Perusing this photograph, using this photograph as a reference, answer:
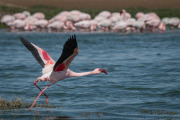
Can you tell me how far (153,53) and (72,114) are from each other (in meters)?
11.3

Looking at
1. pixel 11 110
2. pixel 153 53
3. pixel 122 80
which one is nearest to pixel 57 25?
pixel 153 53

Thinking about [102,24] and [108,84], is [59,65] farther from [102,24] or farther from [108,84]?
[102,24]

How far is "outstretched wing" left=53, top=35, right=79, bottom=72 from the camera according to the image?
7484mm

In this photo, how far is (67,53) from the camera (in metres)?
7.76

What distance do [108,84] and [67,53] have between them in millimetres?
4796

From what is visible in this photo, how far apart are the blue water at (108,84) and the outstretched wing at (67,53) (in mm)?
943

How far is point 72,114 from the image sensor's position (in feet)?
27.7

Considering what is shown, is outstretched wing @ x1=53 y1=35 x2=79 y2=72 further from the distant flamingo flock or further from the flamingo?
the distant flamingo flock

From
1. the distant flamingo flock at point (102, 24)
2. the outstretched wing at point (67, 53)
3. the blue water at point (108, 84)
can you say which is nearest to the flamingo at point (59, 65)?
the outstretched wing at point (67, 53)

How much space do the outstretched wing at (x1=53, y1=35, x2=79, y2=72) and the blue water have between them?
37.1 inches

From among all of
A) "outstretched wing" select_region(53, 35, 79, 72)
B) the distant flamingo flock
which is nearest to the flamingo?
"outstretched wing" select_region(53, 35, 79, 72)

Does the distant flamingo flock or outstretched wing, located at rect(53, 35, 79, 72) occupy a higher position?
outstretched wing, located at rect(53, 35, 79, 72)

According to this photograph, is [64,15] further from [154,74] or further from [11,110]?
[11,110]

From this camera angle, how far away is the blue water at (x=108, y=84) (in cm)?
869
